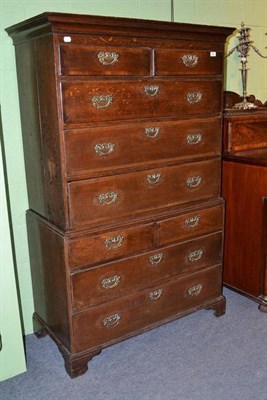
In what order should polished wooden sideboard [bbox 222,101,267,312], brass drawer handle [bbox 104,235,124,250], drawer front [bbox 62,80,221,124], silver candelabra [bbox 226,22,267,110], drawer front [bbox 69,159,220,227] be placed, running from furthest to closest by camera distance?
silver candelabra [bbox 226,22,267,110] < polished wooden sideboard [bbox 222,101,267,312] < brass drawer handle [bbox 104,235,124,250] < drawer front [bbox 69,159,220,227] < drawer front [bbox 62,80,221,124]

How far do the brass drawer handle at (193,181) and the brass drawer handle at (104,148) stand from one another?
534 mm

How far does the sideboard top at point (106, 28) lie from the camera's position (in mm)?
1707

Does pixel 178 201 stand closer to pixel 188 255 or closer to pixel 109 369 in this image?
pixel 188 255

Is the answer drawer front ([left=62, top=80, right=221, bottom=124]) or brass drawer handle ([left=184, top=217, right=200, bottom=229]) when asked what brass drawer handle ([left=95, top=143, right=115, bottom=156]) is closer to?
drawer front ([left=62, top=80, right=221, bottom=124])

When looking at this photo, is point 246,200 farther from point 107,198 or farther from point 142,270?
point 107,198

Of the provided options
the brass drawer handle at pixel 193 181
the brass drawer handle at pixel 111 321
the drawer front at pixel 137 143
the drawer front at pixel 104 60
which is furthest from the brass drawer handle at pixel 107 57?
the brass drawer handle at pixel 111 321

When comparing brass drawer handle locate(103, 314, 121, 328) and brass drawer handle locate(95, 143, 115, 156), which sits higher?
brass drawer handle locate(95, 143, 115, 156)

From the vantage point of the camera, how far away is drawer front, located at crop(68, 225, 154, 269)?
1968 mm

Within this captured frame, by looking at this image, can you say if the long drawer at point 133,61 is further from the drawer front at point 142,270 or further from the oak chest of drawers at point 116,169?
the drawer front at point 142,270

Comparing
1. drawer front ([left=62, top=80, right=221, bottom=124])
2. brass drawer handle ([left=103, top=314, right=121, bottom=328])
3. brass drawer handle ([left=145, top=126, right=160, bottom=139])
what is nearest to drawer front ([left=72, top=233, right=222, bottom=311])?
brass drawer handle ([left=103, top=314, right=121, bottom=328])

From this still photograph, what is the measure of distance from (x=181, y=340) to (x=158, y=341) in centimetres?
13

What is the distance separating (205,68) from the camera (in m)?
2.20

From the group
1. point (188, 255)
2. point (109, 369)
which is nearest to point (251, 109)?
point (188, 255)

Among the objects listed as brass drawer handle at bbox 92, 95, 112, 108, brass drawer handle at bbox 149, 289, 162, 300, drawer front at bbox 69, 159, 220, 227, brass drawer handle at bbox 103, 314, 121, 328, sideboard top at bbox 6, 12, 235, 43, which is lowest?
brass drawer handle at bbox 103, 314, 121, 328
